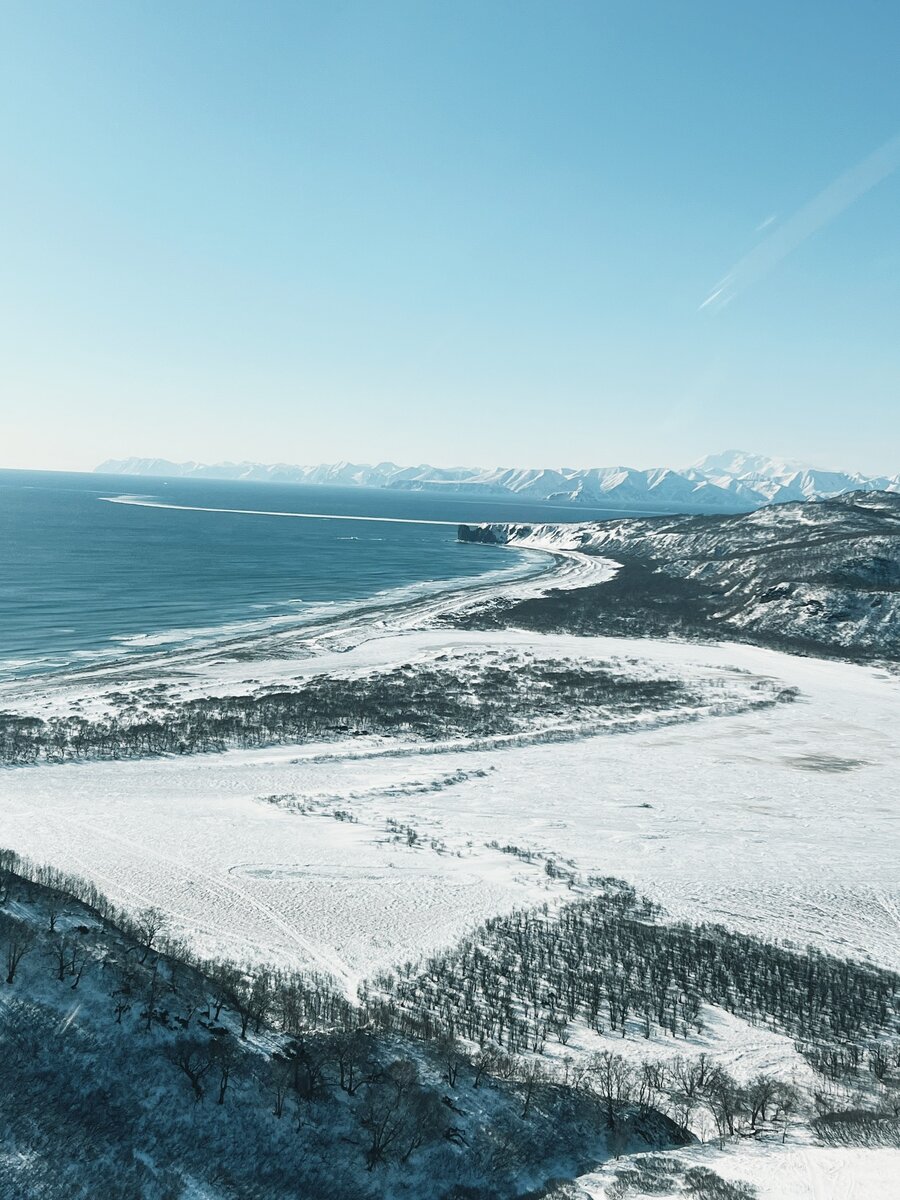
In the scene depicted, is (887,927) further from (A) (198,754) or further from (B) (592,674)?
(B) (592,674)

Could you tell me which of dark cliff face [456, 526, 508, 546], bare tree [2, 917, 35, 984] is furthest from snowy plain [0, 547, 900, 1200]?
dark cliff face [456, 526, 508, 546]

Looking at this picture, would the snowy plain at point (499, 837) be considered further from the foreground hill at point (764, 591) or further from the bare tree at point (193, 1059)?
the foreground hill at point (764, 591)

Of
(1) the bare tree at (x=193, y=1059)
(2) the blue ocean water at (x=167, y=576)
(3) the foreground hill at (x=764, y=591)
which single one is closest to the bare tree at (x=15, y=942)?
(1) the bare tree at (x=193, y=1059)

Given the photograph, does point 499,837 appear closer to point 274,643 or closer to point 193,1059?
point 193,1059

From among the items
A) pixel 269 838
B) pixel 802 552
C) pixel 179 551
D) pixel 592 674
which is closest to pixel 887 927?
pixel 269 838

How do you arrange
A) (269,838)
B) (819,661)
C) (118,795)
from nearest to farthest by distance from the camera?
(269,838), (118,795), (819,661)

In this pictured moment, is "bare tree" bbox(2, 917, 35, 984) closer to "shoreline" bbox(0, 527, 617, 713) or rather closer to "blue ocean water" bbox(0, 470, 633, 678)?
"shoreline" bbox(0, 527, 617, 713)

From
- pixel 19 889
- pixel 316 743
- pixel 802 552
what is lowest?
pixel 316 743

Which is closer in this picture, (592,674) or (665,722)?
(665,722)
